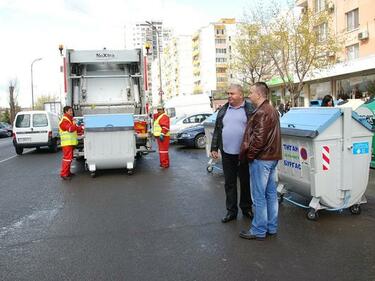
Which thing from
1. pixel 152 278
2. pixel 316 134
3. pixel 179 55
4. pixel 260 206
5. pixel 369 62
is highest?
pixel 179 55

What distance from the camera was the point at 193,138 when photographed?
18.6m

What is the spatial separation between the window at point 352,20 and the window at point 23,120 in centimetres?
2526

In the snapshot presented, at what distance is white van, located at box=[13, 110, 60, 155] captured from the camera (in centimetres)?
1952

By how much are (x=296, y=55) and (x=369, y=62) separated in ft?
16.1

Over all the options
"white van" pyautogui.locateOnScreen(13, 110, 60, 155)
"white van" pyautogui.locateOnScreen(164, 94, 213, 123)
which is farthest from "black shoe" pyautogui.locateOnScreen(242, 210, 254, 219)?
"white van" pyautogui.locateOnScreen(164, 94, 213, 123)

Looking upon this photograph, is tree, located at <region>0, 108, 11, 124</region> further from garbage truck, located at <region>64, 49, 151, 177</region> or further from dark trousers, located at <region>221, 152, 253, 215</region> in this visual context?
dark trousers, located at <region>221, 152, 253, 215</region>

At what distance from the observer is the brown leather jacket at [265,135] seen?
5.32 metres

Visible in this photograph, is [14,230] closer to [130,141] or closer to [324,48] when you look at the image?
[130,141]

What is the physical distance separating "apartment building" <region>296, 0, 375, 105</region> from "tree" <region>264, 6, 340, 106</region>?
3.78ft

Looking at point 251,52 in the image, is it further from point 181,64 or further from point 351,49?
point 181,64

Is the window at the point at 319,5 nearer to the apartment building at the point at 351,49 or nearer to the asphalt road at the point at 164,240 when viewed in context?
the apartment building at the point at 351,49

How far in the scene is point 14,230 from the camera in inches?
251

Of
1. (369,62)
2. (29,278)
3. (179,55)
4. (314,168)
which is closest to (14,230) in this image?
(29,278)

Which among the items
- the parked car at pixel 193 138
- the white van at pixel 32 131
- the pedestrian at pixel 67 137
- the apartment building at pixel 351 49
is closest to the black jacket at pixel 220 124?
the pedestrian at pixel 67 137
